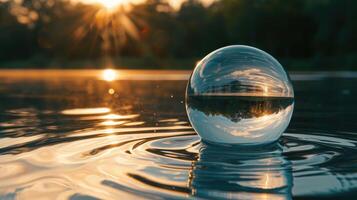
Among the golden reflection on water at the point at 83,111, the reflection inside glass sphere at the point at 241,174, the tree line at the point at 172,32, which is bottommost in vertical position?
the reflection inside glass sphere at the point at 241,174

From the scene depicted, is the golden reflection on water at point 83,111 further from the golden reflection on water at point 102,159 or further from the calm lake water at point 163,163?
the calm lake water at point 163,163

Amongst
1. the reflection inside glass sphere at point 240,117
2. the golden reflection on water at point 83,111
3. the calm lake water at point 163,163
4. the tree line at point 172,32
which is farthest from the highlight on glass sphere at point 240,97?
the tree line at point 172,32

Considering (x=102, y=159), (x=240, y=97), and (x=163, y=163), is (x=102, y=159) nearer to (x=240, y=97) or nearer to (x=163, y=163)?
(x=163, y=163)

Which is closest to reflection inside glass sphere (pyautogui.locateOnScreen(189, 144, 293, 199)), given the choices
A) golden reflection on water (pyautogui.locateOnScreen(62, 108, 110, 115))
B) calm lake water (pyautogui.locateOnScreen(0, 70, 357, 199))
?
calm lake water (pyautogui.locateOnScreen(0, 70, 357, 199))

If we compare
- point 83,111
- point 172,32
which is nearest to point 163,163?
point 83,111

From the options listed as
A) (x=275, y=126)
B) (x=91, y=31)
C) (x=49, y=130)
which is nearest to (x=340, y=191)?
(x=275, y=126)

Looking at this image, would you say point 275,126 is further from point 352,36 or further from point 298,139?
point 352,36
